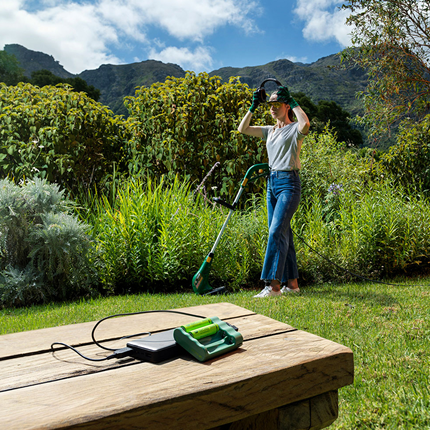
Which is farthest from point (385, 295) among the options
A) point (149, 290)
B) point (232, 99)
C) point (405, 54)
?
point (405, 54)

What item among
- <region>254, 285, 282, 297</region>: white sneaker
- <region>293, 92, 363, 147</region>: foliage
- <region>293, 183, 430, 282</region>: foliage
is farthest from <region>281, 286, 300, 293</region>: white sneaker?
<region>293, 92, 363, 147</region>: foliage

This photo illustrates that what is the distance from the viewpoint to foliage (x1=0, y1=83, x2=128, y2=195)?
667 centimetres

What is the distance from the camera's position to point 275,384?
1205 millimetres

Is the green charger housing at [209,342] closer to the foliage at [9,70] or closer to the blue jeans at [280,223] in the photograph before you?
the blue jeans at [280,223]

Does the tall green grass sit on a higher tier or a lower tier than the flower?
lower

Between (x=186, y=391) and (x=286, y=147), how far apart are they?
149 inches

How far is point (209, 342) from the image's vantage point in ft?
4.34

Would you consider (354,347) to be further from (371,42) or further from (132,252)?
(371,42)

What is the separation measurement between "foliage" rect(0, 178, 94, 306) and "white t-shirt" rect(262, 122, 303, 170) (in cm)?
238

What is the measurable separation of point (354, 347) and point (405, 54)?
874 centimetres

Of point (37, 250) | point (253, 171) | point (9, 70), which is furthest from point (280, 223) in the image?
point (9, 70)

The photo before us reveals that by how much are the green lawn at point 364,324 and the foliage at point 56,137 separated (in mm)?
2997

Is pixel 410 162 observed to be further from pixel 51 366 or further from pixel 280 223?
pixel 51 366

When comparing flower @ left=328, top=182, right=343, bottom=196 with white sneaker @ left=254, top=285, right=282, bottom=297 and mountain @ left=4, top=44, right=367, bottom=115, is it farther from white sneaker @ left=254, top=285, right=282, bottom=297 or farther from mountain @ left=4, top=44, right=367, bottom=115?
mountain @ left=4, top=44, right=367, bottom=115
